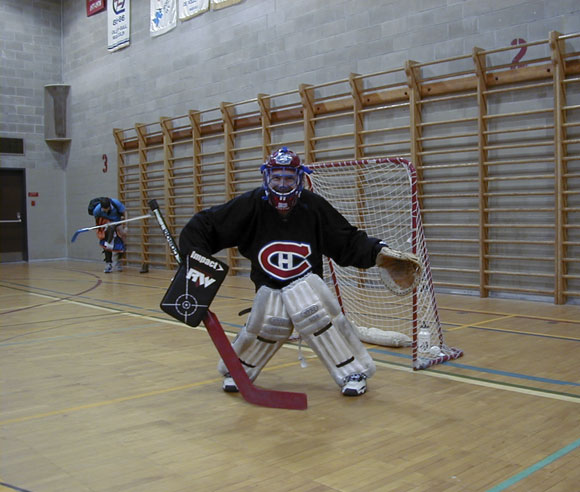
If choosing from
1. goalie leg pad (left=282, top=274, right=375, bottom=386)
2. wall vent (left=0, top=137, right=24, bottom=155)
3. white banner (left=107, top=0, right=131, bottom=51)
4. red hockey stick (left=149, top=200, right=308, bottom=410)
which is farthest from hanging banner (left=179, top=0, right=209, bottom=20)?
goalie leg pad (left=282, top=274, right=375, bottom=386)

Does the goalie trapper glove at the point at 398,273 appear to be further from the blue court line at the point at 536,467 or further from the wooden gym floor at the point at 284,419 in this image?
the blue court line at the point at 536,467

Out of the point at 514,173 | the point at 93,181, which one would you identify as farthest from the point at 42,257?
the point at 514,173

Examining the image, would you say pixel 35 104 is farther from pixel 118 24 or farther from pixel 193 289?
pixel 193 289

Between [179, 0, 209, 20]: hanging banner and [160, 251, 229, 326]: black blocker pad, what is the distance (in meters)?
9.57

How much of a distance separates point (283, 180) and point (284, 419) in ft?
4.62

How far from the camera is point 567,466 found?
270 cm

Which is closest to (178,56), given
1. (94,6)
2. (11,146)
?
(94,6)

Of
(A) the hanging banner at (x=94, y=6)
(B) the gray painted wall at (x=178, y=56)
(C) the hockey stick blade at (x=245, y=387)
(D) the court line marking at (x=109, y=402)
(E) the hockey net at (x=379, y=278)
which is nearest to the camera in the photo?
(D) the court line marking at (x=109, y=402)

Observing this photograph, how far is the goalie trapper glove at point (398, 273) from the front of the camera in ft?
13.2

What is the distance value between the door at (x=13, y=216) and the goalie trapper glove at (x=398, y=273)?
14020mm

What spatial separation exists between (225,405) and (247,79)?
8.61 metres

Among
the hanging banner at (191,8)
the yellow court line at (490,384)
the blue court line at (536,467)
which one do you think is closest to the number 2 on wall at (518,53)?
the yellow court line at (490,384)

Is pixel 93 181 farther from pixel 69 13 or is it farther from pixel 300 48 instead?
pixel 300 48

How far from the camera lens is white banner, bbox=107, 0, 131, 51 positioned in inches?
556
